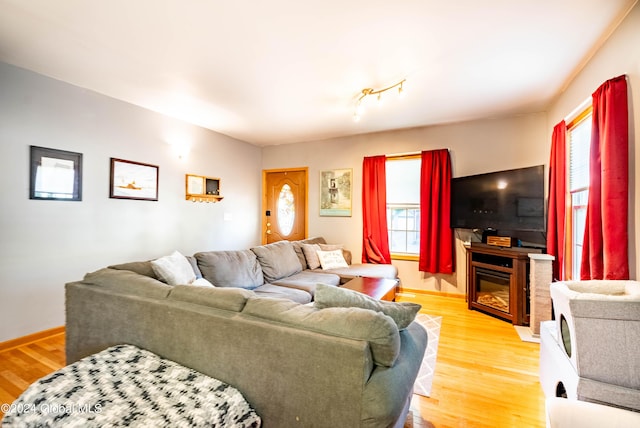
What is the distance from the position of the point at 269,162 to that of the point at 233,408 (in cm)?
478

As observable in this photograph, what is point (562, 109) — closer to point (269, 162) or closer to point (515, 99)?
point (515, 99)

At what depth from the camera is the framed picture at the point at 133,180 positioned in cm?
331

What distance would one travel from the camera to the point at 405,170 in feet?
15.0

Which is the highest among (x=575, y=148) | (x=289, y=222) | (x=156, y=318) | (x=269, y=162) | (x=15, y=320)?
(x=269, y=162)

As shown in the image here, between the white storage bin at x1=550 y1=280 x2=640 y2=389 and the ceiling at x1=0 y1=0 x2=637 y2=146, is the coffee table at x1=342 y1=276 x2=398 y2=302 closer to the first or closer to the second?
the white storage bin at x1=550 y1=280 x2=640 y2=389

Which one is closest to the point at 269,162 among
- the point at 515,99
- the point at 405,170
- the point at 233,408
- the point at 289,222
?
the point at 289,222

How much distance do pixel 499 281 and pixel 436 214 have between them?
1.17 metres

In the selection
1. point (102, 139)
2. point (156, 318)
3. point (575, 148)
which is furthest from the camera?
point (102, 139)

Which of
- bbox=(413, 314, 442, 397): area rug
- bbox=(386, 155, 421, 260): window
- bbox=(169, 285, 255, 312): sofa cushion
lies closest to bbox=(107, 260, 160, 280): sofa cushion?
bbox=(169, 285, 255, 312): sofa cushion

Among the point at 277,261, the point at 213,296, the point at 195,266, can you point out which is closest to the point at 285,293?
the point at 277,261

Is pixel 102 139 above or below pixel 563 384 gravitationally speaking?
above

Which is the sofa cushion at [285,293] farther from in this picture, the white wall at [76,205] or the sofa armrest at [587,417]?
the sofa armrest at [587,417]

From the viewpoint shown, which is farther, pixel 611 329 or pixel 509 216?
pixel 509 216

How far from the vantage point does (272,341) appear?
123 cm
